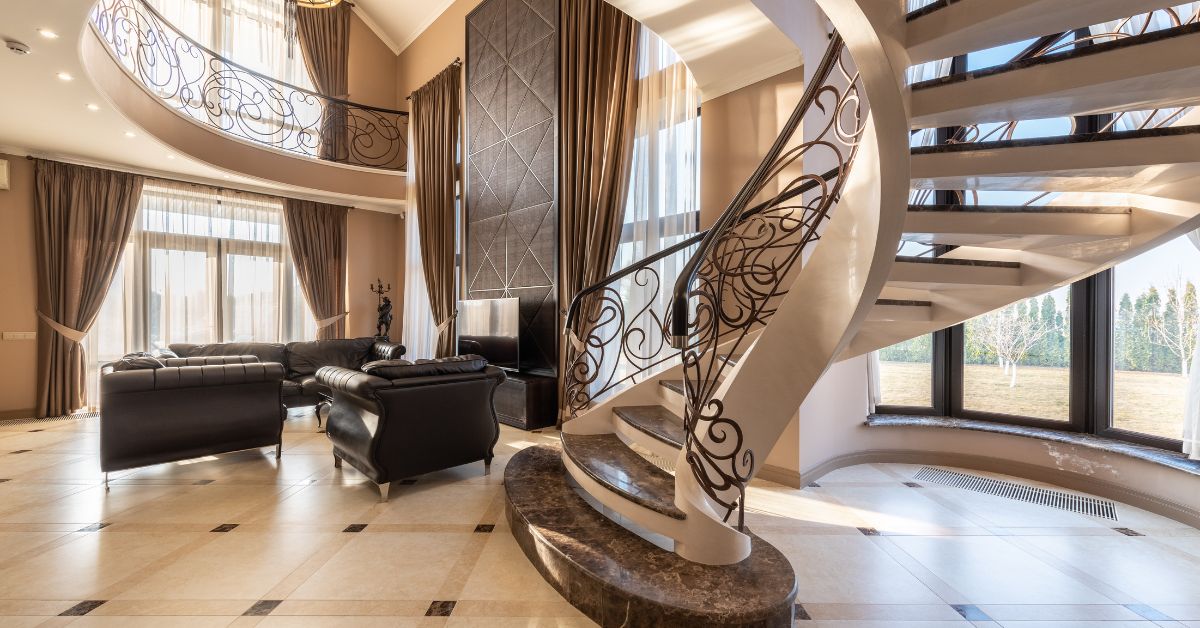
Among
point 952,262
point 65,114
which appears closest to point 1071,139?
point 952,262

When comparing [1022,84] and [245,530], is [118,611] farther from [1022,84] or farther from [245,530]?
[1022,84]

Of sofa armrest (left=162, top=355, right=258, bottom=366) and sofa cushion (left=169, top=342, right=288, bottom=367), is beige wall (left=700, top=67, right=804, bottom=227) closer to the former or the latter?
sofa armrest (left=162, top=355, right=258, bottom=366)

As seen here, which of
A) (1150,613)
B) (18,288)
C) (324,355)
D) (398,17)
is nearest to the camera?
(1150,613)

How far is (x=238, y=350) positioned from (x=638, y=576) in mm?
5875

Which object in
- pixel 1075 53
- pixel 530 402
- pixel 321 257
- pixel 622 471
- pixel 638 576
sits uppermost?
pixel 321 257

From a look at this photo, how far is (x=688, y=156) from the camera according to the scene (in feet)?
13.8

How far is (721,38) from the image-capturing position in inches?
130

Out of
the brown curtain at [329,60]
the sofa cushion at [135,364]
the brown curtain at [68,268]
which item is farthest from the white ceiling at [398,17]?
the sofa cushion at [135,364]

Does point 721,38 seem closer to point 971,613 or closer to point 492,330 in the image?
point 971,613

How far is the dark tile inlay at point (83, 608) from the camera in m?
1.99

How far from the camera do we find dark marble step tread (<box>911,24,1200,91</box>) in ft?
4.30

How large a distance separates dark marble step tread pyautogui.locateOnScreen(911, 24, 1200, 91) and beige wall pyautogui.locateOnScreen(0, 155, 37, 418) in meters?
8.80

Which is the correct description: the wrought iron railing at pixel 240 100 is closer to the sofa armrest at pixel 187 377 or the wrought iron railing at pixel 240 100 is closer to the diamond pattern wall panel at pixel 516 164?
the diamond pattern wall panel at pixel 516 164

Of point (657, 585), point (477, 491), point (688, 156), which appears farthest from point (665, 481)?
point (688, 156)
